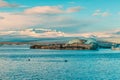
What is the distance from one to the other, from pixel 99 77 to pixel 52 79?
771cm

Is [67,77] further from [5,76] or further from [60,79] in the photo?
[5,76]

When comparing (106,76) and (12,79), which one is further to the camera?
(106,76)

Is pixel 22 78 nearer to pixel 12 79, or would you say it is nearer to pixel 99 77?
pixel 12 79

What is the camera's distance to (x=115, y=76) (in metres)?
61.4

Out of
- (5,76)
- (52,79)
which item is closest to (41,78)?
(52,79)

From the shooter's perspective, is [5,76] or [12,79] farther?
[5,76]

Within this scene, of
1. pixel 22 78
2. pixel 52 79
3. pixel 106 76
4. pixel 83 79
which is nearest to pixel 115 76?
pixel 106 76

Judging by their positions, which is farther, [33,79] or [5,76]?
Answer: [5,76]

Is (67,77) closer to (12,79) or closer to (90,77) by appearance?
(90,77)

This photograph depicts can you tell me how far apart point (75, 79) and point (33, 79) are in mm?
6253

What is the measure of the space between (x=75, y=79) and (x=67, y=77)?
2977 mm

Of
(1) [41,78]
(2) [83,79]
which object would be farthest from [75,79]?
(1) [41,78]

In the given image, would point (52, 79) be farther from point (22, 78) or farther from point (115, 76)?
point (115, 76)

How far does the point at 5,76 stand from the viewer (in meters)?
61.2
